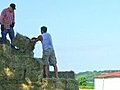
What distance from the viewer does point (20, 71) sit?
11398 millimetres

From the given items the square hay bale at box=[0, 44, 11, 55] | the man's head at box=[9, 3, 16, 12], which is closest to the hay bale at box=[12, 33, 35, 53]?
the square hay bale at box=[0, 44, 11, 55]

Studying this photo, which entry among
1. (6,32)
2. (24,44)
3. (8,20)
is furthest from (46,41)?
(8,20)

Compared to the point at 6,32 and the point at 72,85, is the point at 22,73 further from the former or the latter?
the point at 6,32

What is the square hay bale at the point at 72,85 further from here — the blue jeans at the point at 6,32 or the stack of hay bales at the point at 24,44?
the blue jeans at the point at 6,32

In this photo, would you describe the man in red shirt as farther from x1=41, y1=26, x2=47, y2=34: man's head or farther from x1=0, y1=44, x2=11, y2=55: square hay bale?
x1=0, y1=44, x2=11, y2=55: square hay bale

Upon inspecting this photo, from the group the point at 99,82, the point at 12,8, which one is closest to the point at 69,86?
the point at 12,8

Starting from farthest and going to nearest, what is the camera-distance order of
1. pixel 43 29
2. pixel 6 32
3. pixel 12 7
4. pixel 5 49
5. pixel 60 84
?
pixel 12 7 < pixel 6 32 < pixel 43 29 < pixel 60 84 < pixel 5 49

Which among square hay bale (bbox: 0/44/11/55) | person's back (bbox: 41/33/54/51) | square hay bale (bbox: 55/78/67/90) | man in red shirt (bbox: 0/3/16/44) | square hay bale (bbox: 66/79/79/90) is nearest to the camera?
square hay bale (bbox: 0/44/11/55)

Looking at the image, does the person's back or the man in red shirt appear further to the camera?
the man in red shirt

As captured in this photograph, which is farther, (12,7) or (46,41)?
(12,7)

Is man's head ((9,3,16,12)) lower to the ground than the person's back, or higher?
higher

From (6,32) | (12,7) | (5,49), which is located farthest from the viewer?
(12,7)

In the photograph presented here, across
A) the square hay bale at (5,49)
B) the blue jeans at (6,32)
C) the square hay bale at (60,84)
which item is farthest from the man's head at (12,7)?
the square hay bale at (60,84)

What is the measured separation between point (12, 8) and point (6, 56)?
2.28 metres
